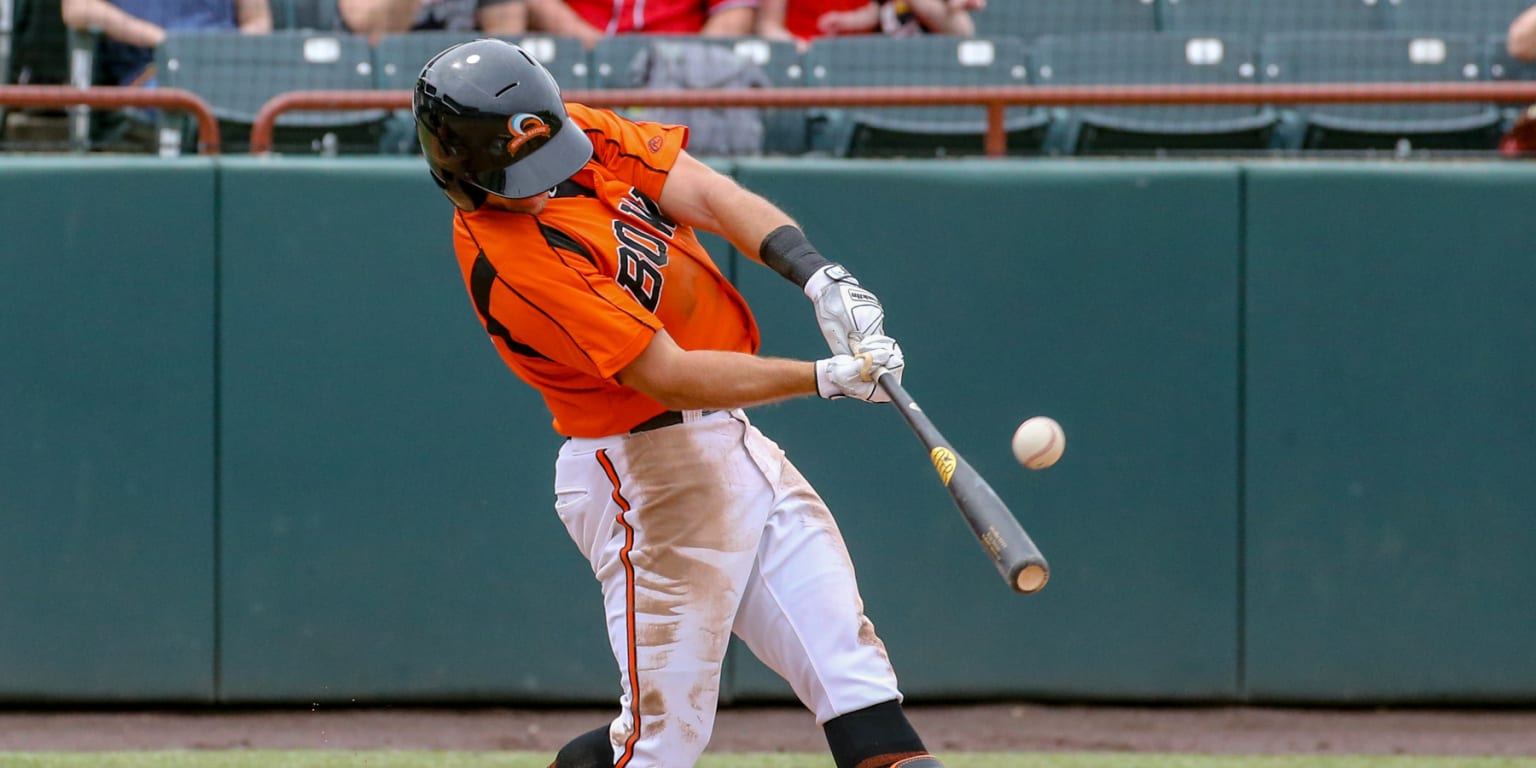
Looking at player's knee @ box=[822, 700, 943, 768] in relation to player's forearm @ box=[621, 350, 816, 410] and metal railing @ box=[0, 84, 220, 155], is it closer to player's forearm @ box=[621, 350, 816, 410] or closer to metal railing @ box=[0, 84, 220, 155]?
player's forearm @ box=[621, 350, 816, 410]

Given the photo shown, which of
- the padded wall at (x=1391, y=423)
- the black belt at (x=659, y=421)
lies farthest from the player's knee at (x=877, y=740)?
the padded wall at (x=1391, y=423)

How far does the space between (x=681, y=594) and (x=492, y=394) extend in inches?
78.3

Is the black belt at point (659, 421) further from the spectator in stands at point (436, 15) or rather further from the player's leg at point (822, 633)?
the spectator in stands at point (436, 15)

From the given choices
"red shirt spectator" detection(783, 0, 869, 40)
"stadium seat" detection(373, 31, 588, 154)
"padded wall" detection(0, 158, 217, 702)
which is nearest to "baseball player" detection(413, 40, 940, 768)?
"padded wall" detection(0, 158, 217, 702)

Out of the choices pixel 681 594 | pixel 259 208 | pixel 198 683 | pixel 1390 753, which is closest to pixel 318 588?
pixel 198 683

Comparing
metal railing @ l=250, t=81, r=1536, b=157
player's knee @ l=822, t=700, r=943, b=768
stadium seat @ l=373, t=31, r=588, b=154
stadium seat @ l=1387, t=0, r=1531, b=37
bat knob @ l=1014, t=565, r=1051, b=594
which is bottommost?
player's knee @ l=822, t=700, r=943, b=768

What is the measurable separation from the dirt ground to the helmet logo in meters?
2.28

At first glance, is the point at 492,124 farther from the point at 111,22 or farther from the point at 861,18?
the point at 861,18

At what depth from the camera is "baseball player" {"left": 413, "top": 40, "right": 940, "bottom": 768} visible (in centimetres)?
264

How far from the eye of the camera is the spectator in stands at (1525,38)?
5598 mm

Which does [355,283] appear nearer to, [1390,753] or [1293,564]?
[1293,564]

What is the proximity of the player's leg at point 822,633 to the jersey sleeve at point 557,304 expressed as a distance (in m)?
0.44

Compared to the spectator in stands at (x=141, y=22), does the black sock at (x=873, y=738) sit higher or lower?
lower

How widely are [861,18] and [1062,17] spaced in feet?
3.04
